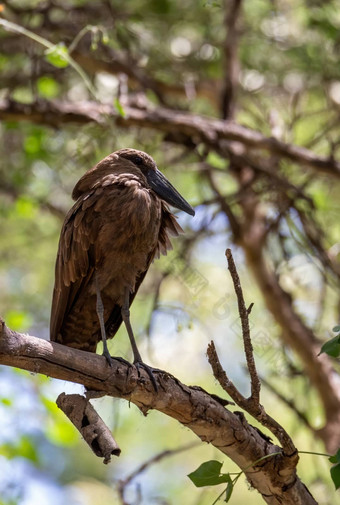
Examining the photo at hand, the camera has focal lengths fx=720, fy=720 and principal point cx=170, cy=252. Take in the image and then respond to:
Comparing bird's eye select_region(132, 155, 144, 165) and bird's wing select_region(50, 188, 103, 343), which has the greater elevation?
bird's eye select_region(132, 155, 144, 165)

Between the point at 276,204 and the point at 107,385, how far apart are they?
2412 mm

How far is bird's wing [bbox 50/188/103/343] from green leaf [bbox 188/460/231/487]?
1.36 m

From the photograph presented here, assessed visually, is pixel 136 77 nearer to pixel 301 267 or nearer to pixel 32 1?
pixel 32 1

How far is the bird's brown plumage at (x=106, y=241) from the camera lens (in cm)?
350

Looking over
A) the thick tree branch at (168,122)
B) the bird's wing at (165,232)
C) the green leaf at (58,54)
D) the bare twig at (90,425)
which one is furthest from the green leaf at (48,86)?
the bare twig at (90,425)

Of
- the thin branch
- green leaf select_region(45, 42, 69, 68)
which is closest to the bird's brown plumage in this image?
green leaf select_region(45, 42, 69, 68)

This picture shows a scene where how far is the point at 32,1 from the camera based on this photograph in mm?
5656

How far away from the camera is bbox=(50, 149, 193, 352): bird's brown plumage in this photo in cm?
350

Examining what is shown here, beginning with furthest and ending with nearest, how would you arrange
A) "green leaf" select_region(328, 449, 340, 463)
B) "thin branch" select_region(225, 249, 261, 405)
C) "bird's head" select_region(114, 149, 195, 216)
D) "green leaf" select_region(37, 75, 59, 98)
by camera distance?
1. "green leaf" select_region(37, 75, 59, 98)
2. "bird's head" select_region(114, 149, 195, 216)
3. "thin branch" select_region(225, 249, 261, 405)
4. "green leaf" select_region(328, 449, 340, 463)

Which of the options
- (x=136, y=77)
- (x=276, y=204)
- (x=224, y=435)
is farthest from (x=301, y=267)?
(x=224, y=435)

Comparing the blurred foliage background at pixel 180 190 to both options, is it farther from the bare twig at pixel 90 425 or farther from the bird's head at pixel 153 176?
the bare twig at pixel 90 425

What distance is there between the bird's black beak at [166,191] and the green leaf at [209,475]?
4.90ft

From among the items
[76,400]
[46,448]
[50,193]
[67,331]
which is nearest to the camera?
[76,400]

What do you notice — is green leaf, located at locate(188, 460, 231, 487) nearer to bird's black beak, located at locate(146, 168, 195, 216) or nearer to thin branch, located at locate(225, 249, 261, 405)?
thin branch, located at locate(225, 249, 261, 405)
